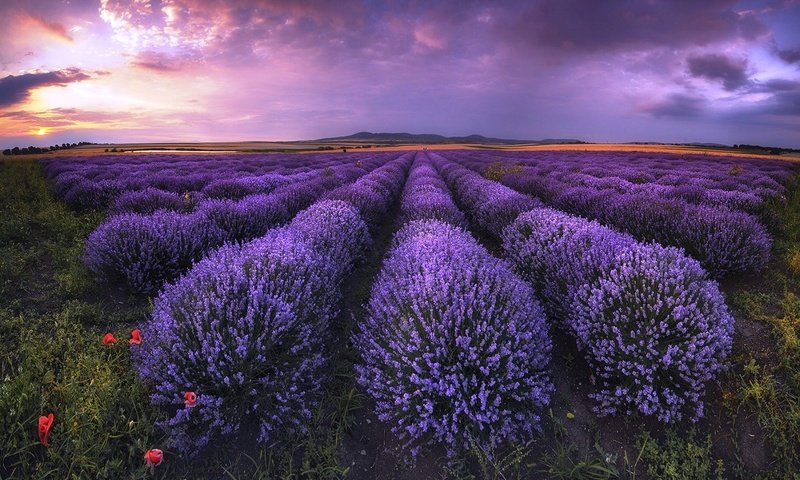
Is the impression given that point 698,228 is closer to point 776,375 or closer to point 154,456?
point 776,375

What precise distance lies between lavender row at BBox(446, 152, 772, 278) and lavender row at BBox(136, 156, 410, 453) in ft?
13.4

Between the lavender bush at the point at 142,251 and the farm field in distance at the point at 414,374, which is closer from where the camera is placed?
the farm field in distance at the point at 414,374

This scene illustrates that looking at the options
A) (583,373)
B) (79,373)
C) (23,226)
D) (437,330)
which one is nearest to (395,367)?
(437,330)

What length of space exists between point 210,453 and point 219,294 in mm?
980

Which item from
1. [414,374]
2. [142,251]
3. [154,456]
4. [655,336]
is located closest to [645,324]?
[655,336]

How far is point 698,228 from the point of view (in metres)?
4.47

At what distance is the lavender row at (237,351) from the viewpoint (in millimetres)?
2234

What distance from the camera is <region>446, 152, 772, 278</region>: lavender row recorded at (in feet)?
13.6

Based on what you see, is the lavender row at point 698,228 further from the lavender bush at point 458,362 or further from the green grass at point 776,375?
the lavender bush at point 458,362

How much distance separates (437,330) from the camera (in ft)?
8.13

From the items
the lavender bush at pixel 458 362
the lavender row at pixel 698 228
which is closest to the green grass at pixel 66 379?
the lavender bush at pixel 458 362

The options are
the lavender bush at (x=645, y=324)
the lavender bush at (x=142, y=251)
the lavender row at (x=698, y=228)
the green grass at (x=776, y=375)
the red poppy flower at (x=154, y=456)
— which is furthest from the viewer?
the lavender row at (x=698, y=228)

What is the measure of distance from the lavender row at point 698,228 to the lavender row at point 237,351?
4091 mm

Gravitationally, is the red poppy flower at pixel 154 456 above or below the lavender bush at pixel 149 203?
below
